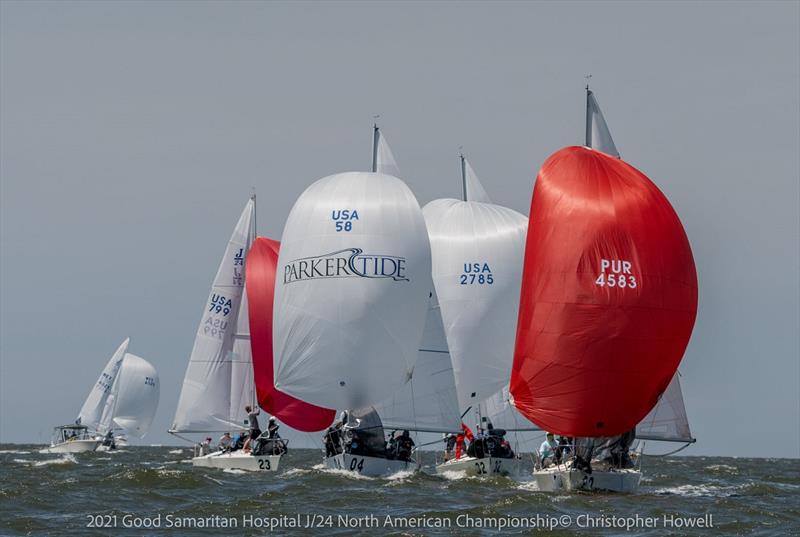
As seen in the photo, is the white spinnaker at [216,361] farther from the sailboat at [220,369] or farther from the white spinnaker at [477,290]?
the white spinnaker at [477,290]

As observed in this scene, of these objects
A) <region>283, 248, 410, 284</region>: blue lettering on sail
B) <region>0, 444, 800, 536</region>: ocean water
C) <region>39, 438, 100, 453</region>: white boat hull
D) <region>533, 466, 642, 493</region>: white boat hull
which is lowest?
<region>0, 444, 800, 536</region>: ocean water

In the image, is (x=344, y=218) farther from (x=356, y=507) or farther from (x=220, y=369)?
(x=220, y=369)

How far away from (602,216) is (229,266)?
19.8 meters

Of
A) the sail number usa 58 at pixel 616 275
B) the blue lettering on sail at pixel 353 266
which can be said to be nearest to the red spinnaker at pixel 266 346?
the blue lettering on sail at pixel 353 266

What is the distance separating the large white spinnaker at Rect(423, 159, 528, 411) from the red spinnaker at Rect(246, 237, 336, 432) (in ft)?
15.6

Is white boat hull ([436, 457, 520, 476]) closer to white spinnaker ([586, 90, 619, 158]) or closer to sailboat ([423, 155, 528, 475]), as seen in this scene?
sailboat ([423, 155, 528, 475])

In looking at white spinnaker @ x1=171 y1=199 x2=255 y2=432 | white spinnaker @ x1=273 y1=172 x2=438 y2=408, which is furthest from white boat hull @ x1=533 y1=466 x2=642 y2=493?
white spinnaker @ x1=171 y1=199 x2=255 y2=432

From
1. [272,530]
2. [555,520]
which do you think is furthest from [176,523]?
[555,520]

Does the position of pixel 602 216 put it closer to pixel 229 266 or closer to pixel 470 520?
pixel 470 520

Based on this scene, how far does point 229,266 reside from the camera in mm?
47844

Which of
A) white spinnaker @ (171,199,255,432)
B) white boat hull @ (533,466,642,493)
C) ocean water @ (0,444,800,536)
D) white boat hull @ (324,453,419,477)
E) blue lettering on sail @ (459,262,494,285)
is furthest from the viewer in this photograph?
white spinnaker @ (171,199,255,432)

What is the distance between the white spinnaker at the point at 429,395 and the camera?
125 ft

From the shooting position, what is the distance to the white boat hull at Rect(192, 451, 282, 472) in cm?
4150

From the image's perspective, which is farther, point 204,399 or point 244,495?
point 204,399
